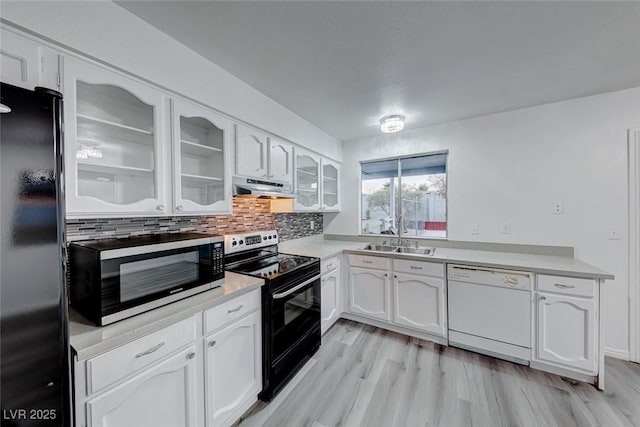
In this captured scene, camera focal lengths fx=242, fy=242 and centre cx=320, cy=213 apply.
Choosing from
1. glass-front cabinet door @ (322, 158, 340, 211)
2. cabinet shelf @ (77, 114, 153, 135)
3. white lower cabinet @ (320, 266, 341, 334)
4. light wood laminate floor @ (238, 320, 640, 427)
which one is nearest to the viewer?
cabinet shelf @ (77, 114, 153, 135)

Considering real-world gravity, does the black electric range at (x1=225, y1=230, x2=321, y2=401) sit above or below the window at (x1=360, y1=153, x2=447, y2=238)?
below

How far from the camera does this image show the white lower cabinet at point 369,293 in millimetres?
2631

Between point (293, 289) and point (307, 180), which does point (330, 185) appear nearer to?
point (307, 180)

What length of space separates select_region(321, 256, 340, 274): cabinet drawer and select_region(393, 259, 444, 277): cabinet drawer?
626mm

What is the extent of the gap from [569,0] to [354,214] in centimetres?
262

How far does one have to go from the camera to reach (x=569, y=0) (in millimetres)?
1165

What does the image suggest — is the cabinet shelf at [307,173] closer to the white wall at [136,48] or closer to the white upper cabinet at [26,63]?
the white wall at [136,48]

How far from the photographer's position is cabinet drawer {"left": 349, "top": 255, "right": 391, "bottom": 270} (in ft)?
8.59

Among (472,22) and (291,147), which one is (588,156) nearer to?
(472,22)

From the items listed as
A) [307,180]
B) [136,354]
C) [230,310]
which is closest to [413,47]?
[307,180]

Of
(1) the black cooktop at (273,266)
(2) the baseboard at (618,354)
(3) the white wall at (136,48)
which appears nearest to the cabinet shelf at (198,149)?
(3) the white wall at (136,48)

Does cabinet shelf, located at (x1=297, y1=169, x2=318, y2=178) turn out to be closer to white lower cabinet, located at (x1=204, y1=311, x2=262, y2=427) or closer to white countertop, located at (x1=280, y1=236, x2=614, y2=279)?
white countertop, located at (x1=280, y1=236, x2=614, y2=279)

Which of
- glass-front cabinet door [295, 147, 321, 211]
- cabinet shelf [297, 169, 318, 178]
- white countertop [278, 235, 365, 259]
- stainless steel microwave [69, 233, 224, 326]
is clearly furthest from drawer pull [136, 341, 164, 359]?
cabinet shelf [297, 169, 318, 178]

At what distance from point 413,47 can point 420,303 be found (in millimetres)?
2201
